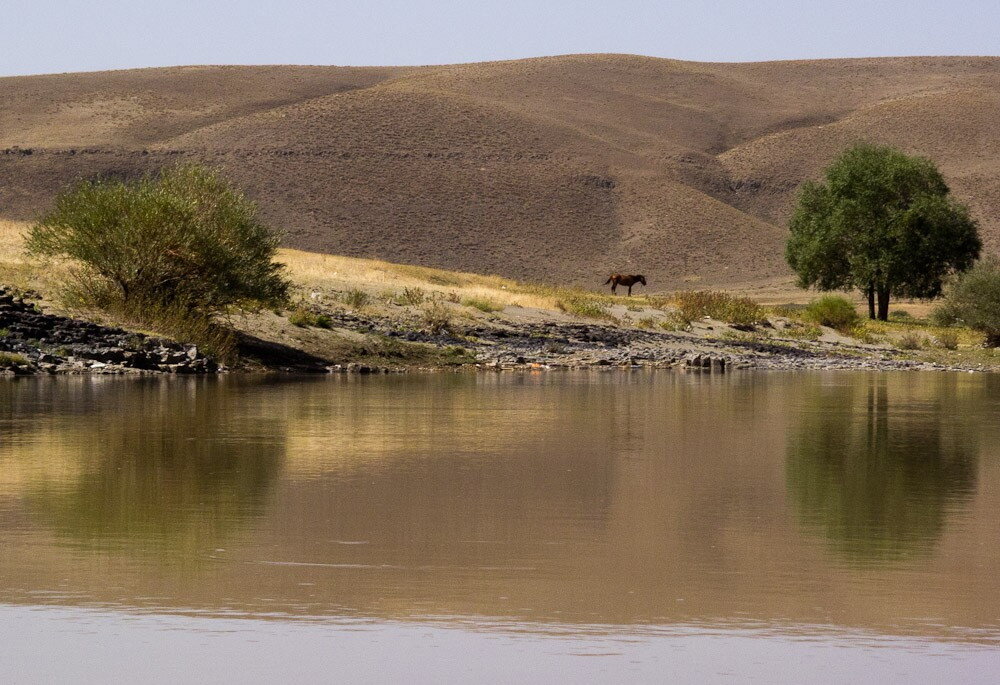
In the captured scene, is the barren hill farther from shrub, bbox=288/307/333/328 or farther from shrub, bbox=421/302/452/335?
shrub, bbox=288/307/333/328

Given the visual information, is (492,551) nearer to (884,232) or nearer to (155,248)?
(155,248)

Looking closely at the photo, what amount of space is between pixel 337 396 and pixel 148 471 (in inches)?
434

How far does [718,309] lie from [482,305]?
9.91 m

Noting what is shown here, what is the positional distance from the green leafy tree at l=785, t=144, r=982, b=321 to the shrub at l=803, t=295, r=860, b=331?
780 cm

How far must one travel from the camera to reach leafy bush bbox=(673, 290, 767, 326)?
47.5 meters

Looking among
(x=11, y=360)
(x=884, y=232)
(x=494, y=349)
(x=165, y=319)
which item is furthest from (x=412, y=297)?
(x=884, y=232)

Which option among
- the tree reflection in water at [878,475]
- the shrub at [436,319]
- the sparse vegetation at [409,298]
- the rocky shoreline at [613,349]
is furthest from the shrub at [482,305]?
the tree reflection in water at [878,475]

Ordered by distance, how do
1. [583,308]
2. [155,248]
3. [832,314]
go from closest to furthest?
[155,248] → [583,308] → [832,314]

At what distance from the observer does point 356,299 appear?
39344 millimetres

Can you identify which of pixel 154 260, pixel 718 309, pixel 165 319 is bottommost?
pixel 718 309

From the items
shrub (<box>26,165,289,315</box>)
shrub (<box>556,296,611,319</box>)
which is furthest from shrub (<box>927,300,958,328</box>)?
shrub (<box>26,165,289,315</box>)

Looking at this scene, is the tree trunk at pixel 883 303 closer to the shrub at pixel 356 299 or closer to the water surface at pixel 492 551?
the shrub at pixel 356 299

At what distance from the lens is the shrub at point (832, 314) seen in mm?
53312

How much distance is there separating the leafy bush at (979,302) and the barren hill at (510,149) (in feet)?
166
